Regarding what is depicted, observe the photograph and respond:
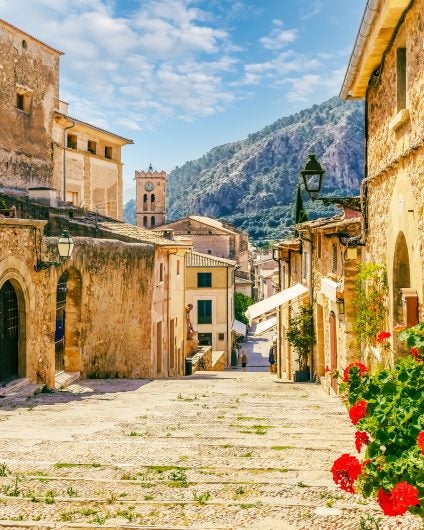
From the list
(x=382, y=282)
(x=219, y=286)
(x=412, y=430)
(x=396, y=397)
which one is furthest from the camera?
(x=219, y=286)

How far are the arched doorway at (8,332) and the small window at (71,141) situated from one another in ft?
76.6

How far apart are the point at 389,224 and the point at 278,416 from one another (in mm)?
3336

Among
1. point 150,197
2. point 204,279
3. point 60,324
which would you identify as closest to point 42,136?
point 60,324

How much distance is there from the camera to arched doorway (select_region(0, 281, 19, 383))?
12117 millimetres

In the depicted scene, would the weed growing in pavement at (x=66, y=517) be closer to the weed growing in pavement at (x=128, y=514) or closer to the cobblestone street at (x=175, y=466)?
the cobblestone street at (x=175, y=466)

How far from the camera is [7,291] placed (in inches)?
482

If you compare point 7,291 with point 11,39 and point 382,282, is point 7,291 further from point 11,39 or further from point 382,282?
point 11,39

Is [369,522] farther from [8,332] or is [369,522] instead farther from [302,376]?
[302,376]

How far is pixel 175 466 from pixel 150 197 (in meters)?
85.2

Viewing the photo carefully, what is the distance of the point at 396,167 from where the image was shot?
813 cm

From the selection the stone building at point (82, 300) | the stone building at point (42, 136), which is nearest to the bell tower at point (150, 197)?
the stone building at point (42, 136)

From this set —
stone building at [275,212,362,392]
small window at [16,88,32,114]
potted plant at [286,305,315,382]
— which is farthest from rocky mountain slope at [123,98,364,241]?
potted plant at [286,305,315,382]

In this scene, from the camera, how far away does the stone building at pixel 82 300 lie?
1252 cm

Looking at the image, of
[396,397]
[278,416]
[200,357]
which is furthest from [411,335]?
[200,357]
